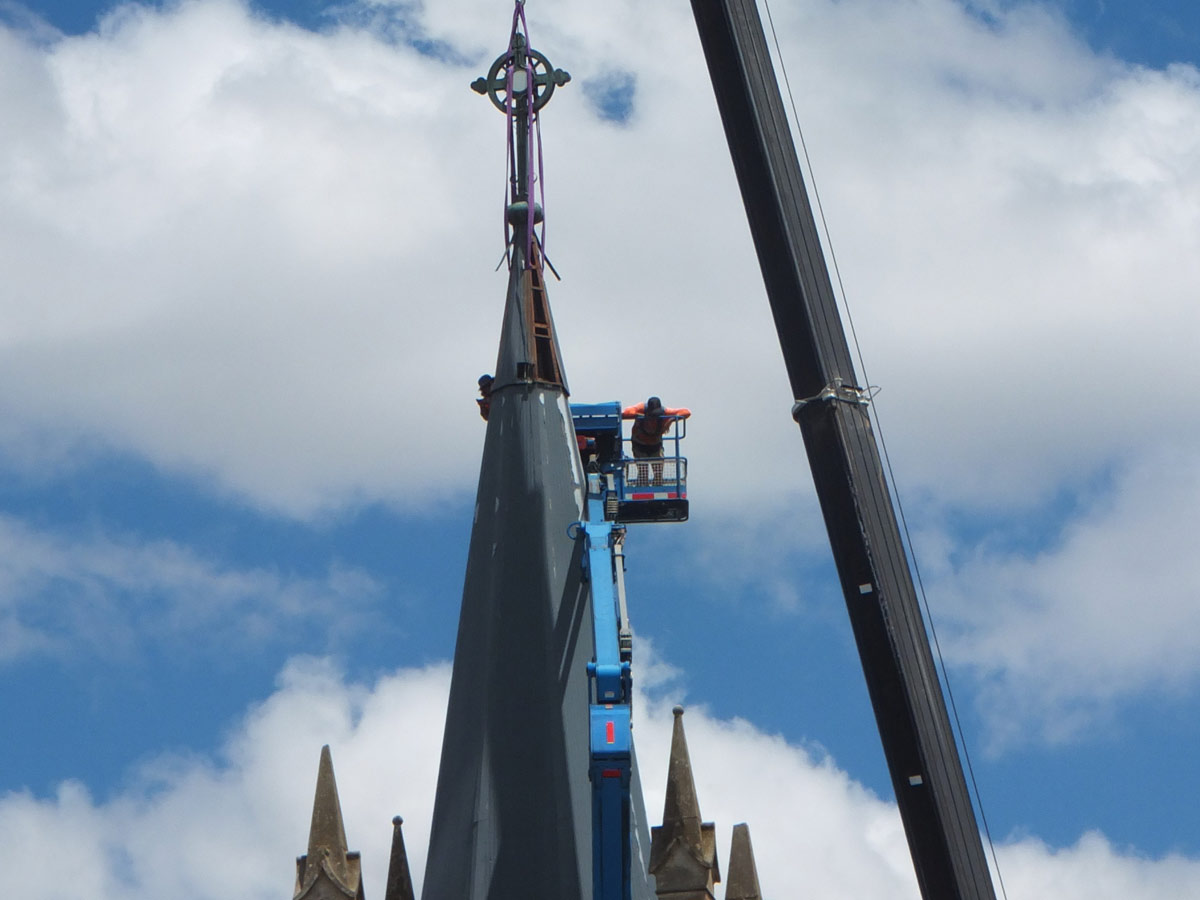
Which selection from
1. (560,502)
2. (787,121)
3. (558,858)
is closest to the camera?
(787,121)

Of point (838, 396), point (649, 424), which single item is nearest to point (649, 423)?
point (649, 424)

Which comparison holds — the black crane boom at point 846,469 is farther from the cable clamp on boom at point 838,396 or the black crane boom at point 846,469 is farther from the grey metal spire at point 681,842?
the grey metal spire at point 681,842

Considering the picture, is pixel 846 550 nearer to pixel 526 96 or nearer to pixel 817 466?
pixel 817 466

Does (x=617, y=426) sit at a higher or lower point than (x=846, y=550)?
higher

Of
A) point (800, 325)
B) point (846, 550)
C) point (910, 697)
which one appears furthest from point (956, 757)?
point (800, 325)

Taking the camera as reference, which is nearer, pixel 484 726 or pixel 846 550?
pixel 846 550

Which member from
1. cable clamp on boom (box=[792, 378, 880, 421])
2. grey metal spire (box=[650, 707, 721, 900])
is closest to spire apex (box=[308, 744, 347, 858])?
grey metal spire (box=[650, 707, 721, 900])

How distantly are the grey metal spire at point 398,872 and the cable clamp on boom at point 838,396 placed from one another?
41.1ft

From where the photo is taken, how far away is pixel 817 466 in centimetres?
2342

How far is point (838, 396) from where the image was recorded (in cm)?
2344

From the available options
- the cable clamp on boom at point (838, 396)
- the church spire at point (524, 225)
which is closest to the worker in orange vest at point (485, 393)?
the church spire at point (524, 225)

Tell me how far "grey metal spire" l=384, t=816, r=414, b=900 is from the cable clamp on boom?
12514 millimetres

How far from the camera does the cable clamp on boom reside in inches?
922

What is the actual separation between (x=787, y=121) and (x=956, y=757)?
28.6 feet
